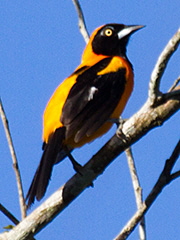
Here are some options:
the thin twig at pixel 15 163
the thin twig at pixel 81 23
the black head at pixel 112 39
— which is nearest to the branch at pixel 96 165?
the thin twig at pixel 15 163

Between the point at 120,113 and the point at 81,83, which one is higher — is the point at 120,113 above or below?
below

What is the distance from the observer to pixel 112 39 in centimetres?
626

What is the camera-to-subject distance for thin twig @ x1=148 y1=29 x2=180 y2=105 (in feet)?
10.8

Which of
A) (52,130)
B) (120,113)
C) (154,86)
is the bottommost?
(120,113)

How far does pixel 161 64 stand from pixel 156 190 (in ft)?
2.82

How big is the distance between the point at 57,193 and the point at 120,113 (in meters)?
1.50

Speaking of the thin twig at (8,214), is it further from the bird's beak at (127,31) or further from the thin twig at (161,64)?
the bird's beak at (127,31)

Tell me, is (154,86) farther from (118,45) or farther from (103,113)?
(118,45)

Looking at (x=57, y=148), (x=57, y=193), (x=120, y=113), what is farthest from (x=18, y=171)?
(x=120, y=113)

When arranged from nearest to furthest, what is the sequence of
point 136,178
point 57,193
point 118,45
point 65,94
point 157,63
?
point 157,63 → point 57,193 → point 136,178 → point 65,94 → point 118,45

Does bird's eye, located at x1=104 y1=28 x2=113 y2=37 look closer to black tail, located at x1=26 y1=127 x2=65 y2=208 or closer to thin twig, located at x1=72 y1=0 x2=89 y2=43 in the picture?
thin twig, located at x1=72 y1=0 x2=89 y2=43

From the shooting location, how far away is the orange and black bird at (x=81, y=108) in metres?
4.58

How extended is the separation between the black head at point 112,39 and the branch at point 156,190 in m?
2.73

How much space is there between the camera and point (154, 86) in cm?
346
